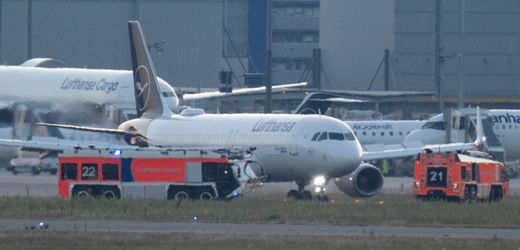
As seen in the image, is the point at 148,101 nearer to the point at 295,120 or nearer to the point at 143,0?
the point at 295,120

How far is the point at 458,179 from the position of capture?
45469 mm

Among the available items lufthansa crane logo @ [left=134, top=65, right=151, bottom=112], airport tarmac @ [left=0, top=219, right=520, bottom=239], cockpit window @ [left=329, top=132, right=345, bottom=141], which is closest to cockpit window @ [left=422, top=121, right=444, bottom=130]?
lufthansa crane logo @ [left=134, top=65, right=151, bottom=112]

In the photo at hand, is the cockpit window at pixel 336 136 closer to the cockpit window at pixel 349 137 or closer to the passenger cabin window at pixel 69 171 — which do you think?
the cockpit window at pixel 349 137

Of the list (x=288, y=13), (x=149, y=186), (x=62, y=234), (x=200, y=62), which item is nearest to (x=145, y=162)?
(x=149, y=186)

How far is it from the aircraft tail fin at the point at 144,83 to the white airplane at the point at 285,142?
33.8 inches

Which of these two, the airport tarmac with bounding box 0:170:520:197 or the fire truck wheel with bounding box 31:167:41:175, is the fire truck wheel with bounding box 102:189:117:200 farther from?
the fire truck wheel with bounding box 31:167:41:175

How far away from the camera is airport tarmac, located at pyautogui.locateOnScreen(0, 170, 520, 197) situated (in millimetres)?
48597

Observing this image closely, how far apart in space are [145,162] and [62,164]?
267 cm

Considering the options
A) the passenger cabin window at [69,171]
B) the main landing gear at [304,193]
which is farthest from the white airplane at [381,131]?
the passenger cabin window at [69,171]

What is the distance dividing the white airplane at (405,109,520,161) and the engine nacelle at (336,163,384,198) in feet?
69.3

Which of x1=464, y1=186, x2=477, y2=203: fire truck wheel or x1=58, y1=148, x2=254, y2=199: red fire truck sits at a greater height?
x1=58, y1=148, x2=254, y2=199: red fire truck

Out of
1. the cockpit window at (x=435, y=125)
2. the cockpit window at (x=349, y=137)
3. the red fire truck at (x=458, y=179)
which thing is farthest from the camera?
the cockpit window at (x=435, y=125)

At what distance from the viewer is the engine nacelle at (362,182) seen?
49.0m

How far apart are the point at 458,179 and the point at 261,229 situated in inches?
604
